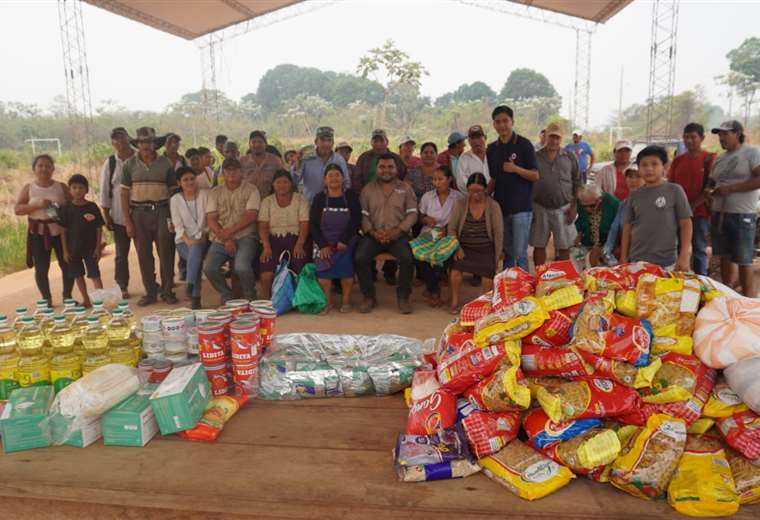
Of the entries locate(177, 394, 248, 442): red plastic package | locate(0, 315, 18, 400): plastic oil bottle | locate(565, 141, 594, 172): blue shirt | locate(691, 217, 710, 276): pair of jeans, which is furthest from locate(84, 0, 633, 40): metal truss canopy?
locate(177, 394, 248, 442): red plastic package

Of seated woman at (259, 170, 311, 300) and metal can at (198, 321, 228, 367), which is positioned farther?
seated woman at (259, 170, 311, 300)

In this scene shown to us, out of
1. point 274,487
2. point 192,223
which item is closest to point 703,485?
point 274,487

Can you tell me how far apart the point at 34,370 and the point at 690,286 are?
9.74 feet

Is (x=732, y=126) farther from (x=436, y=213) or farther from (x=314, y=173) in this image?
(x=314, y=173)

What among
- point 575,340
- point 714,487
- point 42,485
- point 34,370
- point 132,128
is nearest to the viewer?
point 714,487

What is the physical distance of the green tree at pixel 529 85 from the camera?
2275 inches

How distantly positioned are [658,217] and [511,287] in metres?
2.01

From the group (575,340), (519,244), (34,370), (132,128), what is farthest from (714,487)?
(132,128)

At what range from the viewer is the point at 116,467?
6.52ft

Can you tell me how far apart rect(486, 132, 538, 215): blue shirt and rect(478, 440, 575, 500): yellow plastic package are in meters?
3.49

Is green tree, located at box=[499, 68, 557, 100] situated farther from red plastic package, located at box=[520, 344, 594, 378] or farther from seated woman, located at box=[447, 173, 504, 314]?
red plastic package, located at box=[520, 344, 594, 378]

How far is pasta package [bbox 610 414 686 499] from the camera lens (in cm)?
176

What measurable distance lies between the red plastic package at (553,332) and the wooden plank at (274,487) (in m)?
0.55

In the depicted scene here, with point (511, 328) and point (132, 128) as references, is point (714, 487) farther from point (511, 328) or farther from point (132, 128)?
point (132, 128)
